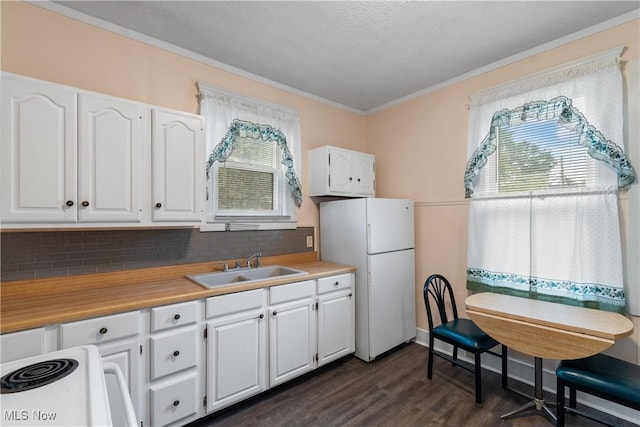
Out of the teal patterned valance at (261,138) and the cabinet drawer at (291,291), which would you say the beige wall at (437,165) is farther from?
the cabinet drawer at (291,291)

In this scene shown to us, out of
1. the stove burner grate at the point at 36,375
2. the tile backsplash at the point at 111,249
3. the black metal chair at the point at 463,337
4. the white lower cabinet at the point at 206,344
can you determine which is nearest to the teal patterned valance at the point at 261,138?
the tile backsplash at the point at 111,249

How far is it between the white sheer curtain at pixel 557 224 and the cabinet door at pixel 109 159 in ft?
9.11

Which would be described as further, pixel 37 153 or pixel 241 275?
pixel 241 275

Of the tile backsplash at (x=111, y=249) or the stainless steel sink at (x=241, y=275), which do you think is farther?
the stainless steel sink at (x=241, y=275)

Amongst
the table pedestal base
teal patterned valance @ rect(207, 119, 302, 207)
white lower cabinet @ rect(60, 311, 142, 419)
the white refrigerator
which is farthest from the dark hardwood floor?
teal patterned valance @ rect(207, 119, 302, 207)

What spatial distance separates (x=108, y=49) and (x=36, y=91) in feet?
2.41

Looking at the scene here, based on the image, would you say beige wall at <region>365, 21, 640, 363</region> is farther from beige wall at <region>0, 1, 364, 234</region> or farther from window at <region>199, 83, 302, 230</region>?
beige wall at <region>0, 1, 364, 234</region>

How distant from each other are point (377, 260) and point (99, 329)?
2.19 m

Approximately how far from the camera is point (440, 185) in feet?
10.3

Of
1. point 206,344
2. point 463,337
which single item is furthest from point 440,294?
point 206,344

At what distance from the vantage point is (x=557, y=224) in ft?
7.61

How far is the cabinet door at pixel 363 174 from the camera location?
3.43m

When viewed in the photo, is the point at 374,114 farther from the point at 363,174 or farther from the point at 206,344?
the point at 206,344

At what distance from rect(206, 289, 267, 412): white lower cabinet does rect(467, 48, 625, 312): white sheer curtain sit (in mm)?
1959
